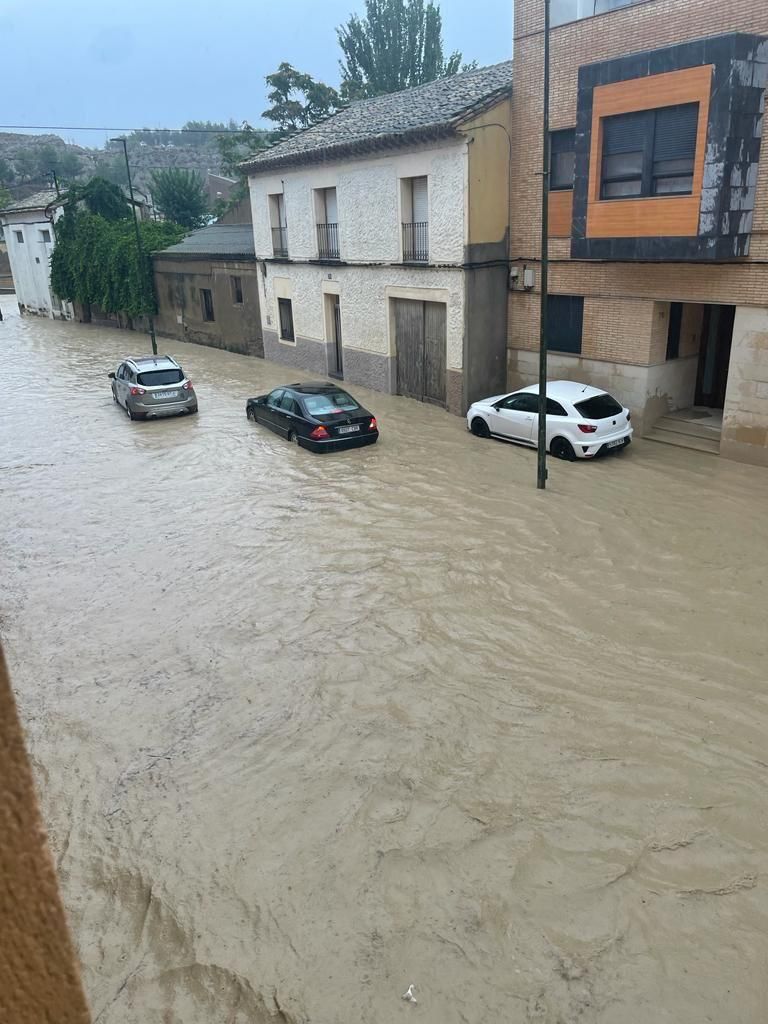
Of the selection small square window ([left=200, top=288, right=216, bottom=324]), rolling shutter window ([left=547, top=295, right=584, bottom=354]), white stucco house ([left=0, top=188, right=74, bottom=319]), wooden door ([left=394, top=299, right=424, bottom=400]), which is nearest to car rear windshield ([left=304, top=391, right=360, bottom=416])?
wooden door ([left=394, top=299, right=424, bottom=400])

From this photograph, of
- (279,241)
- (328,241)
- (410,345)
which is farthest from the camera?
(279,241)

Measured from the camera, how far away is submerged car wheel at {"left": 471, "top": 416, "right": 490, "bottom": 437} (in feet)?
55.3

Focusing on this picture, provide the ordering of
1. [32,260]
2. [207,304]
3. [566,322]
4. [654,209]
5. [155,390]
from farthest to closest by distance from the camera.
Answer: [32,260]
[207,304]
[155,390]
[566,322]
[654,209]

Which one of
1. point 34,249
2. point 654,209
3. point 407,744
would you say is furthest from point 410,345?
point 34,249

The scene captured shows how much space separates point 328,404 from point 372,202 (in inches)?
275

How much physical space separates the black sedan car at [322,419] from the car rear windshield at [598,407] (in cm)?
448

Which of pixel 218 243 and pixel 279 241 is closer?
pixel 279 241

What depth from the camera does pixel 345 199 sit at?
69.0 ft

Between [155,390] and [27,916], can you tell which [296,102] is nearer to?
[155,390]

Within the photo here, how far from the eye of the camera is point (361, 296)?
21422 millimetres

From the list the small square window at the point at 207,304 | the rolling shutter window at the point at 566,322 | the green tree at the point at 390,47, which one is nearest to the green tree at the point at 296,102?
the green tree at the point at 390,47

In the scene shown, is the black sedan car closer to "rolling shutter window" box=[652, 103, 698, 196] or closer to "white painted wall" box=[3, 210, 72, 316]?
"rolling shutter window" box=[652, 103, 698, 196]

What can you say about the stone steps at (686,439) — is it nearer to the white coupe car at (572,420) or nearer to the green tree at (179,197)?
the white coupe car at (572,420)

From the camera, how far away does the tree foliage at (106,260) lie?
34969 millimetres
